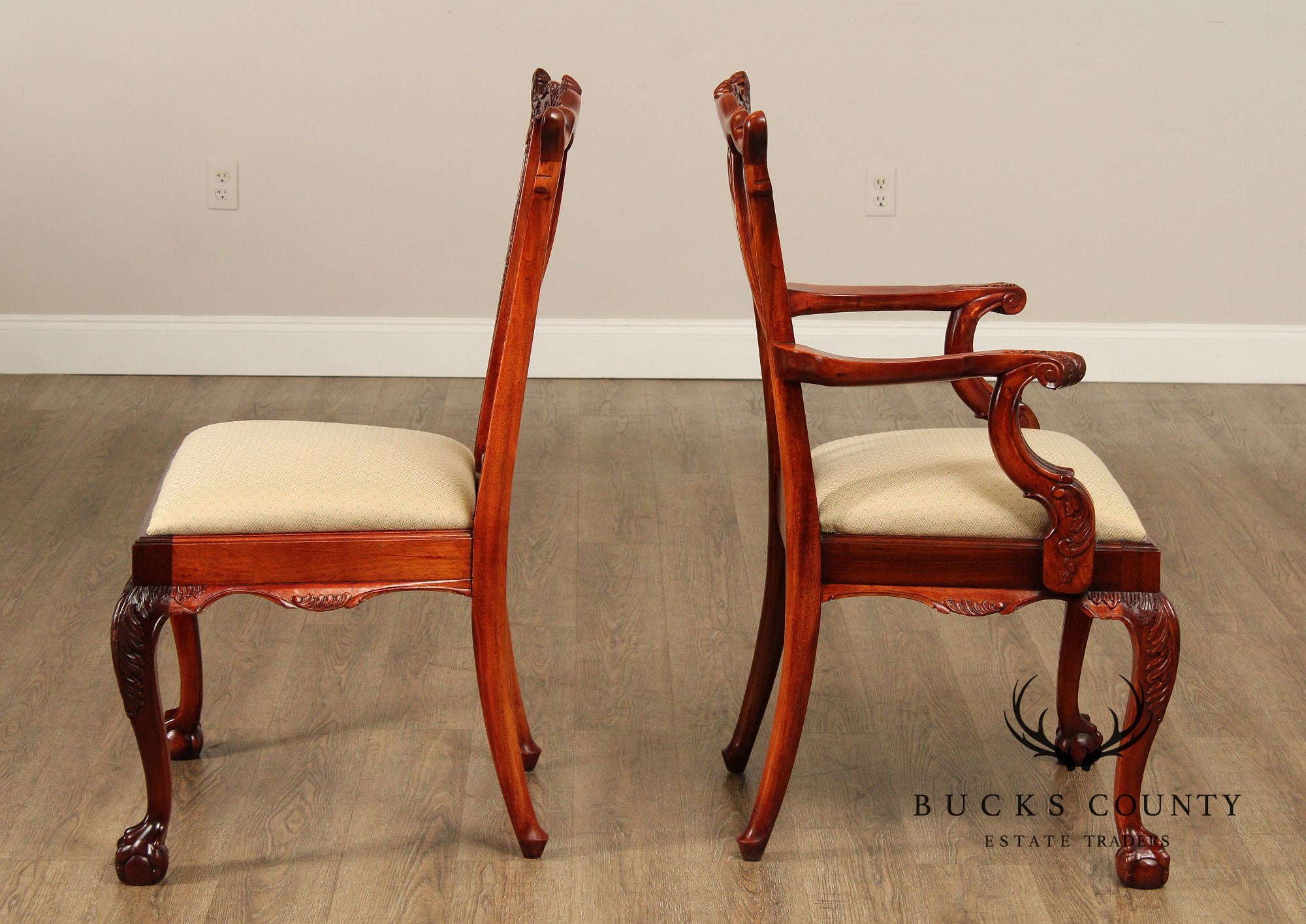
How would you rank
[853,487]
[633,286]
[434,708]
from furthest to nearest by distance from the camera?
[633,286] < [434,708] < [853,487]

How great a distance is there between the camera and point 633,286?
3.90 m

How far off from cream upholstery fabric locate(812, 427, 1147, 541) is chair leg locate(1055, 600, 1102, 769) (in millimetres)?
330

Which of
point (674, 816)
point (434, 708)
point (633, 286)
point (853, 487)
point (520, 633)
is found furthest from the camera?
point (633, 286)

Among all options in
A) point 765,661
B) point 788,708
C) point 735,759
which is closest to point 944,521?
point 788,708

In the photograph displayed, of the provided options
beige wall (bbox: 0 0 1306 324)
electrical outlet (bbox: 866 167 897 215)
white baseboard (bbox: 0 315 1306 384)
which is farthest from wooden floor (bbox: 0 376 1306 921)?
electrical outlet (bbox: 866 167 897 215)

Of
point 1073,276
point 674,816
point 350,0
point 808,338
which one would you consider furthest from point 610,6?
point 674,816

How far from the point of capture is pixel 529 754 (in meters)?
1.90

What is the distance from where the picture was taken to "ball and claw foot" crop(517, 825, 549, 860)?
66.7 inches

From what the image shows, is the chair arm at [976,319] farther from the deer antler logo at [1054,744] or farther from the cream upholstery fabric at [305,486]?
the cream upholstery fabric at [305,486]

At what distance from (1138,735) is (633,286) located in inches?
98.2

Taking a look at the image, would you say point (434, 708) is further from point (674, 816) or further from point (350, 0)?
point (350, 0)

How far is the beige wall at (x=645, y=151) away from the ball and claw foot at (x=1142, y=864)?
2402 millimetres

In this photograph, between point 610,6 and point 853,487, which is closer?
point 853,487

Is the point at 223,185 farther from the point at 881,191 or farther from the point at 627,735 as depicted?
the point at 627,735
